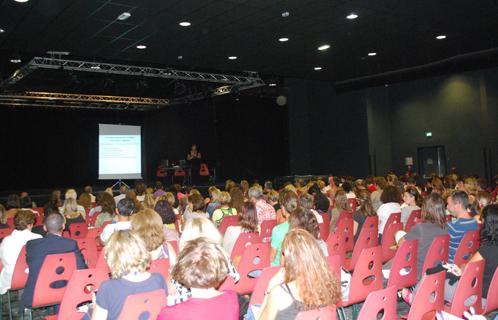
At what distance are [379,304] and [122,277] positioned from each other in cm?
141

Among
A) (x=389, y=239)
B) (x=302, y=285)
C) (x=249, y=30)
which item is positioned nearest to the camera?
(x=302, y=285)

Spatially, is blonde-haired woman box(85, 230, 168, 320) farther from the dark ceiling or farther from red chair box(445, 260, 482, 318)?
the dark ceiling

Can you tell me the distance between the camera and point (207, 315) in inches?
78.0

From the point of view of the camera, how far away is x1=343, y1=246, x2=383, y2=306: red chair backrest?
11.3 feet

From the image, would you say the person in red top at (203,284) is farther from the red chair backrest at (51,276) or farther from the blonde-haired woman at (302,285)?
the red chair backrest at (51,276)

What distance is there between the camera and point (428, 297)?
2.65 m

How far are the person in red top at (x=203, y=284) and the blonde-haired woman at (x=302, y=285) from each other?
0.69ft

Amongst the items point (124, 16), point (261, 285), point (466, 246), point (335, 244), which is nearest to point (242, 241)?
point (335, 244)

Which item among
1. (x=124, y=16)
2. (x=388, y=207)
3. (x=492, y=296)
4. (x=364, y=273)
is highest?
(x=124, y=16)

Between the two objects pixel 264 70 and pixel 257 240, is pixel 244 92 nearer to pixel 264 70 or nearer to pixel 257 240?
pixel 264 70

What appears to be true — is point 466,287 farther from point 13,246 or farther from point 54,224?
point 13,246

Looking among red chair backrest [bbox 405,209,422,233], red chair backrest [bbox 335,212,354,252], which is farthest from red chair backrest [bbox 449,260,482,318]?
red chair backrest [bbox 405,209,422,233]

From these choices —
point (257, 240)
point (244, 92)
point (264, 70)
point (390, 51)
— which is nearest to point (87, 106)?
point (244, 92)

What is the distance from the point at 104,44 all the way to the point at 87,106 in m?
9.76
